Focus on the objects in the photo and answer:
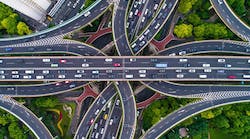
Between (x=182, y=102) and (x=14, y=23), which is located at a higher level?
(x=14, y=23)

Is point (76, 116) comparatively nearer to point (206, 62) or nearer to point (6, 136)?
point (6, 136)

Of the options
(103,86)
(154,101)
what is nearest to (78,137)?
(103,86)

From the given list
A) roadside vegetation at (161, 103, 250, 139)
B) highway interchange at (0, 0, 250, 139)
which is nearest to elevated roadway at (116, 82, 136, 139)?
highway interchange at (0, 0, 250, 139)

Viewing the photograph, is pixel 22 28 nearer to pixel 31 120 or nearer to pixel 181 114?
pixel 31 120

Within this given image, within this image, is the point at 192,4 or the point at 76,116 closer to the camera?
the point at 192,4

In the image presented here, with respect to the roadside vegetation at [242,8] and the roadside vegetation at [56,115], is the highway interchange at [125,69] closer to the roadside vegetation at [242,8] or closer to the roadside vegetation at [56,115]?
the roadside vegetation at [56,115]

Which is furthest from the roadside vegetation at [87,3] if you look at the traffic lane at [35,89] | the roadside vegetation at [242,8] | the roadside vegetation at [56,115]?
the roadside vegetation at [242,8]

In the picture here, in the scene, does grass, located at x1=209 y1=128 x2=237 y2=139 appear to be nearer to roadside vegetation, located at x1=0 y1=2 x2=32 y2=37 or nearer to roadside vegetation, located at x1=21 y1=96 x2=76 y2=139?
roadside vegetation, located at x1=21 y1=96 x2=76 y2=139
